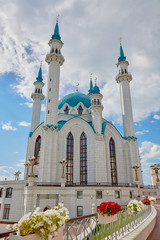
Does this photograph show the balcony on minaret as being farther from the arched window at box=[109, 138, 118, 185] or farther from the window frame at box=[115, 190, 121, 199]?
the window frame at box=[115, 190, 121, 199]

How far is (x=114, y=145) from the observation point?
35375mm

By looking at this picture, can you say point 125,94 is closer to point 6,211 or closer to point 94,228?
point 6,211

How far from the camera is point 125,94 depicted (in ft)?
130

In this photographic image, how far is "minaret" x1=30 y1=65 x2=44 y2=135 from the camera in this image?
128 feet

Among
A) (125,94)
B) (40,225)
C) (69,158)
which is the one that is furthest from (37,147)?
(40,225)

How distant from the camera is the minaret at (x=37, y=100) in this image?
3905 centimetres

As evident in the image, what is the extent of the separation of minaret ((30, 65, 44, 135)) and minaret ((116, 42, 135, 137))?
20.2m

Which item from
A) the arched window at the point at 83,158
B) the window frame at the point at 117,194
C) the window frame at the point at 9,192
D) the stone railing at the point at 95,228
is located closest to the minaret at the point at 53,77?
the arched window at the point at 83,158

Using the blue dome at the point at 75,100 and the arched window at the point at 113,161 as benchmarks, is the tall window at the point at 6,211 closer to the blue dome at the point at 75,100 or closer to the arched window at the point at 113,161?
the arched window at the point at 113,161

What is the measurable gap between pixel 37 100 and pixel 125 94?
21785 mm

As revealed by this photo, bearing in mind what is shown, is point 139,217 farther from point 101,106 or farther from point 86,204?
point 101,106

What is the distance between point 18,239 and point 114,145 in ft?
109

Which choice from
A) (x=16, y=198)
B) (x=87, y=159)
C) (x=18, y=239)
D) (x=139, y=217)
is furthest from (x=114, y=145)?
(x=18, y=239)

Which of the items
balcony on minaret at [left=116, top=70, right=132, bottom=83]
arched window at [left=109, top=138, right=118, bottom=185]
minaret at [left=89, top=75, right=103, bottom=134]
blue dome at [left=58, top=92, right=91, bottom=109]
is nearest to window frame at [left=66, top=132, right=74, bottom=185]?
minaret at [left=89, top=75, right=103, bottom=134]
